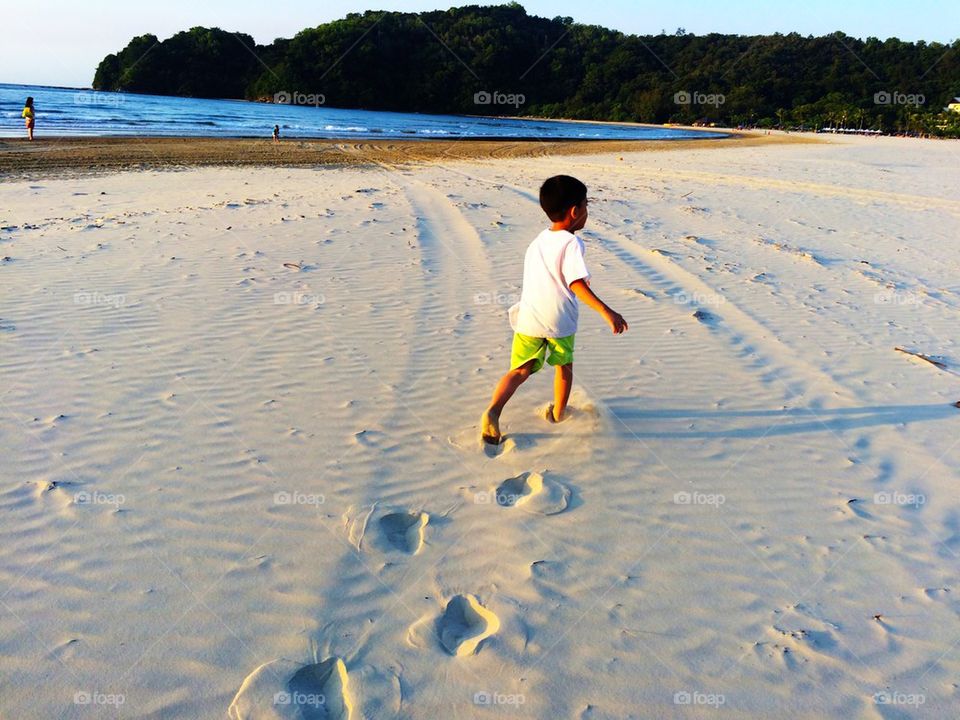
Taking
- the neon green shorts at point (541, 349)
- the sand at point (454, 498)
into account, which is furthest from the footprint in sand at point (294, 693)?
the neon green shorts at point (541, 349)

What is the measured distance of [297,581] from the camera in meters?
2.83

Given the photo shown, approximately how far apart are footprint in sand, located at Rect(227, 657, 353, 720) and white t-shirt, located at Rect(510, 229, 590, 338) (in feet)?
6.79

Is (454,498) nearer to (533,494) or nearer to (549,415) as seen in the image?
(533,494)

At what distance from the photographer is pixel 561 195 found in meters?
3.51

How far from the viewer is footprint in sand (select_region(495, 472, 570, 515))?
3.41m

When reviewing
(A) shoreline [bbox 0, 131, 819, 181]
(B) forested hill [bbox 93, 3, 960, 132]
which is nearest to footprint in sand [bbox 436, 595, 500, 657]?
(A) shoreline [bbox 0, 131, 819, 181]

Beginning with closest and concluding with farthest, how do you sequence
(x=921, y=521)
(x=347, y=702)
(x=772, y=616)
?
(x=347, y=702), (x=772, y=616), (x=921, y=521)

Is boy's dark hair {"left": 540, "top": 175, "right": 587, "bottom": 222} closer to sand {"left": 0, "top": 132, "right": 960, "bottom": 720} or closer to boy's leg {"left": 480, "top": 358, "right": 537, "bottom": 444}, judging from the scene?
boy's leg {"left": 480, "top": 358, "right": 537, "bottom": 444}

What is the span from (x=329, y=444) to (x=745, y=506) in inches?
93.8

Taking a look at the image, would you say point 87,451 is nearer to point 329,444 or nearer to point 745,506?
point 329,444

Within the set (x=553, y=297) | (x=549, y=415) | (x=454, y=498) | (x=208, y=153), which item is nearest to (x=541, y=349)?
(x=553, y=297)

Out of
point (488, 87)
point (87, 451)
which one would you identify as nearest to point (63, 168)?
point (87, 451)

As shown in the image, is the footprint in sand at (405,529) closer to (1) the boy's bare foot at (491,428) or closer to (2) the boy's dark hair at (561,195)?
(1) the boy's bare foot at (491,428)

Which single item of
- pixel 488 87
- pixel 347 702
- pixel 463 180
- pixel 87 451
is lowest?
pixel 347 702
